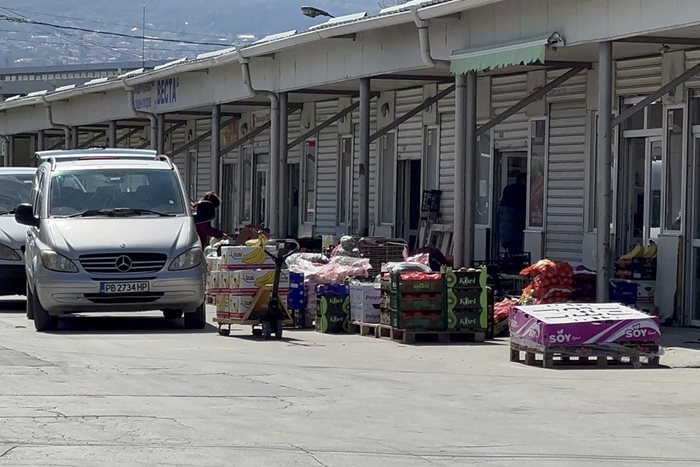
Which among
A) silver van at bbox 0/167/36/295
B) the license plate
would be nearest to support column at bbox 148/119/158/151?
silver van at bbox 0/167/36/295

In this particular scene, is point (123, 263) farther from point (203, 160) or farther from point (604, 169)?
point (203, 160)

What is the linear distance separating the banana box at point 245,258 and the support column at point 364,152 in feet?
18.9

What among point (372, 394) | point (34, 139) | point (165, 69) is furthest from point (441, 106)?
point (34, 139)

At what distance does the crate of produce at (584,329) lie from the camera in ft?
48.3

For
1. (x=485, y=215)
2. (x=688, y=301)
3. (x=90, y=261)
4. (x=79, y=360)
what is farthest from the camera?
(x=485, y=215)

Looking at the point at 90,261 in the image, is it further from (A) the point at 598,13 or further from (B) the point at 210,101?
(B) the point at 210,101

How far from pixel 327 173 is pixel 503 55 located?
12792mm

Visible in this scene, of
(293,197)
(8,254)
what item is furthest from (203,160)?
(8,254)

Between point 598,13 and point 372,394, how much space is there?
712cm

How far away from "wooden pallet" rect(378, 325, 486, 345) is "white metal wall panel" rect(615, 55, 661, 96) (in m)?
4.89

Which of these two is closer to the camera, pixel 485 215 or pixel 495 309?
pixel 495 309

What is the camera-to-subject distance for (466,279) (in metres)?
17.5

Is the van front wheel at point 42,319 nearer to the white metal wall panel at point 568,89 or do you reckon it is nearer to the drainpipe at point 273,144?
the white metal wall panel at point 568,89

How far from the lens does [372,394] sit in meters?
12.3
